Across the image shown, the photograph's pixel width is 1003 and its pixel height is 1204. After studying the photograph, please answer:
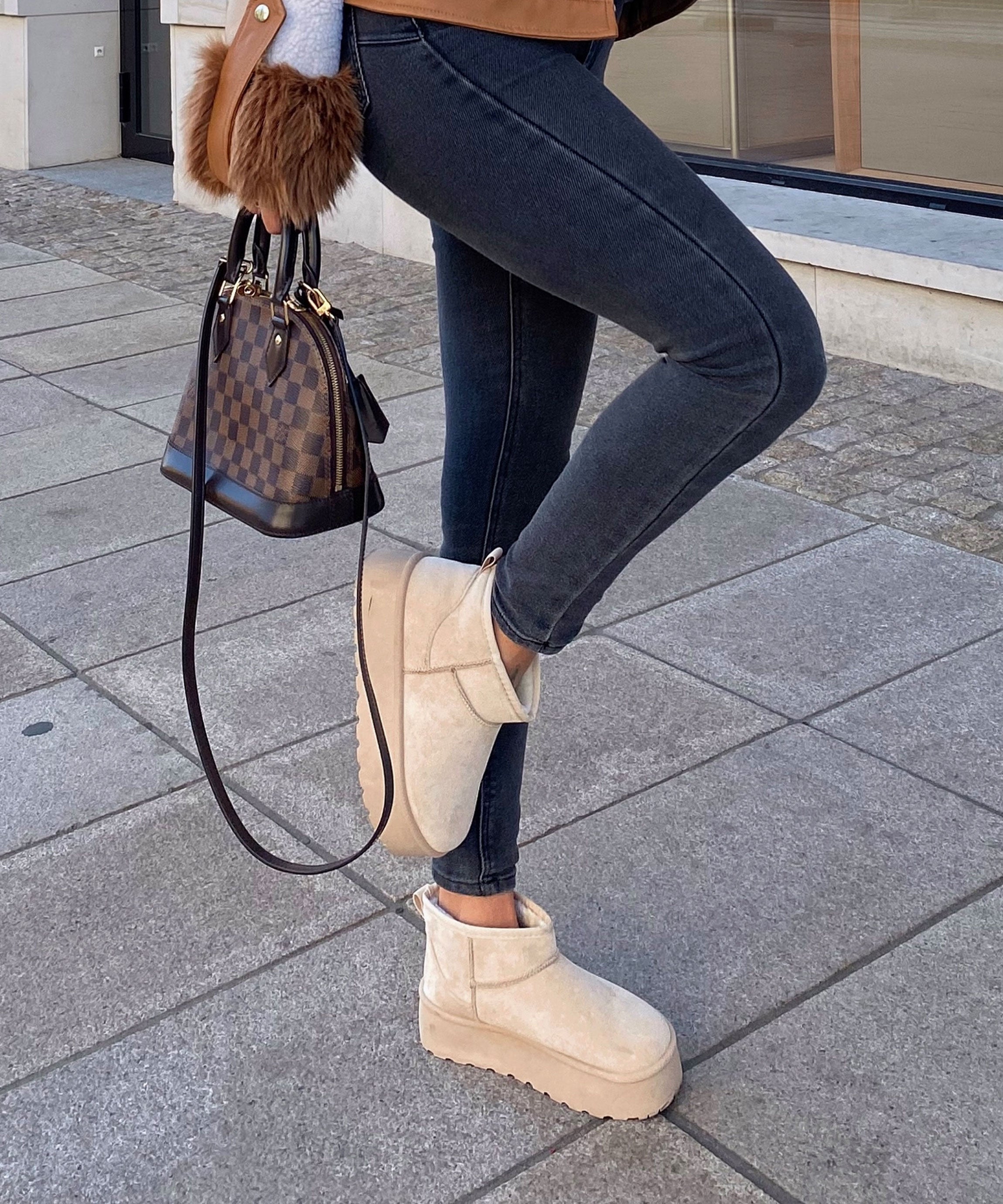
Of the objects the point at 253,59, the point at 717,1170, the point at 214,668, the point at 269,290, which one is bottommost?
the point at 717,1170

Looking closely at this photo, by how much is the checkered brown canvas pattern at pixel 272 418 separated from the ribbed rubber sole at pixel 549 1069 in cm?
78

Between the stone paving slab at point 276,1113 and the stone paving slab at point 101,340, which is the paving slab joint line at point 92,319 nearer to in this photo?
the stone paving slab at point 101,340

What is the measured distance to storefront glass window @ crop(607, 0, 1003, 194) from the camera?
616 cm

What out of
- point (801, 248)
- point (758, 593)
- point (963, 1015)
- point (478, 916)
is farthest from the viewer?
point (801, 248)

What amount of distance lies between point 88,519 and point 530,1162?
3.01 meters

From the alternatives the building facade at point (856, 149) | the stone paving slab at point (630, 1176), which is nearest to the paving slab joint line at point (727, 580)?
the stone paving slab at point (630, 1176)

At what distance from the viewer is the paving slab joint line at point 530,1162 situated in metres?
1.86

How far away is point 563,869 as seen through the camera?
257 cm

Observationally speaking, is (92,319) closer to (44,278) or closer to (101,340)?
(101,340)

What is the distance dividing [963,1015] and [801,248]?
14.8ft

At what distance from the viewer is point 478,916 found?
1990 millimetres

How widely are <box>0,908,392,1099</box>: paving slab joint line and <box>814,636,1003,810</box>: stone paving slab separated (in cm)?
109

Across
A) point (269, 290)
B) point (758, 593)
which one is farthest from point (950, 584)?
point (269, 290)

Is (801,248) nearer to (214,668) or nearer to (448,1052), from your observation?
(214,668)
